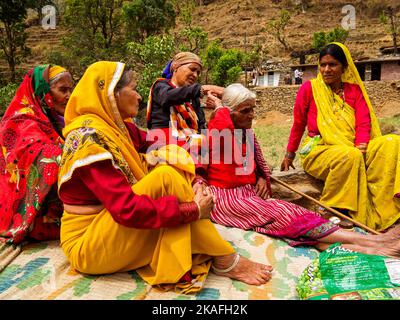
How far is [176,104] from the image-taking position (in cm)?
301

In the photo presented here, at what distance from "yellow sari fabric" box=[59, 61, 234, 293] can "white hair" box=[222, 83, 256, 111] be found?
1.02 m

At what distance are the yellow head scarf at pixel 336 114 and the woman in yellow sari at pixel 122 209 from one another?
170cm

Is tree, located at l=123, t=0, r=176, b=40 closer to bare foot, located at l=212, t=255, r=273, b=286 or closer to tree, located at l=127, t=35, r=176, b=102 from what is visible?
tree, located at l=127, t=35, r=176, b=102

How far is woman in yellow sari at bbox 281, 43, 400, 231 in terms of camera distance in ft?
9.62

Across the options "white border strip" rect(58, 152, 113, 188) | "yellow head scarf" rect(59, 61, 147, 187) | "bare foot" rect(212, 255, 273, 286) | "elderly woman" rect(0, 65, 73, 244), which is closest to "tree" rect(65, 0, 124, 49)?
"elderly woman" rect(0, 65, 73, 244)

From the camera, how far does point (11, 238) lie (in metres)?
2.36

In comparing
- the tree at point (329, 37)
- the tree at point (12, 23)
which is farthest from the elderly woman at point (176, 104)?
the tree at point (329, 37)

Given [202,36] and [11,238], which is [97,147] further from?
[202,36]

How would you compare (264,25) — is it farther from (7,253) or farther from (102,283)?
(102,283)

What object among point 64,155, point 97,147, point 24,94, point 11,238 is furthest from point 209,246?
point 24,94

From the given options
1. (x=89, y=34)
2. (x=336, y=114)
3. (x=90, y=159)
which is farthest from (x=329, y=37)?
(x=90, y=159)

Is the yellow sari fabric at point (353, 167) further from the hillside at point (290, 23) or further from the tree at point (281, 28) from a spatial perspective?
the tree at point (281, 28)

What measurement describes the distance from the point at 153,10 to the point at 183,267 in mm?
22634

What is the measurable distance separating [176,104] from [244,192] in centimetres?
97
